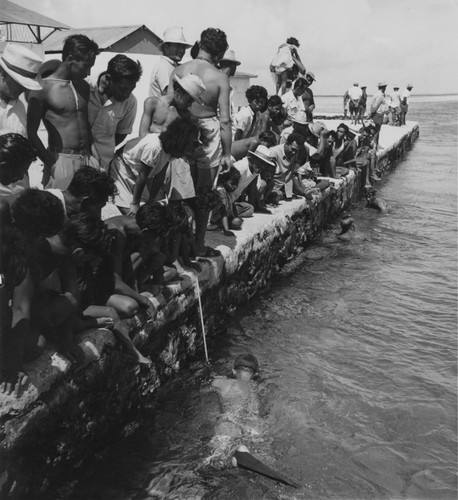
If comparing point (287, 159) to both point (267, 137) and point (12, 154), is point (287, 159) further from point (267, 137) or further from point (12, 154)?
point (12, 154)

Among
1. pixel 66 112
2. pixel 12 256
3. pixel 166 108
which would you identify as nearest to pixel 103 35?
pixel 166 108

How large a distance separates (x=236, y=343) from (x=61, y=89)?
2803mm

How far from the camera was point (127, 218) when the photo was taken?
383 cm

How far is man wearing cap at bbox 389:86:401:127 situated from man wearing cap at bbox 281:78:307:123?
705 inches

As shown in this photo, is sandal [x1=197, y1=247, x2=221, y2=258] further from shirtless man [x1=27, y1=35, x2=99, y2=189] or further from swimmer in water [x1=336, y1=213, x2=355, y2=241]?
swimmer in water [x1=336, y1=213, x2=355, y2=241]

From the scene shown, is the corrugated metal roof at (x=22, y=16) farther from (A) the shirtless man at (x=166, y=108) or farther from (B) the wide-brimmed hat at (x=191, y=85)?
(B) the wide-brimmed hat at (x=191, y=85)

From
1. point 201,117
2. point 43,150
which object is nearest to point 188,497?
point 43,150

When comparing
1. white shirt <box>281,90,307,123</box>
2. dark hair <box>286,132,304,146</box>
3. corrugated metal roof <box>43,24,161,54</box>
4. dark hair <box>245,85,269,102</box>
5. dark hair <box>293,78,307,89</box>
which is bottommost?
dark hair <box>286,132,304,146</box>

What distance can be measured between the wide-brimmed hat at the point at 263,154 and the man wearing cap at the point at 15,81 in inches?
145

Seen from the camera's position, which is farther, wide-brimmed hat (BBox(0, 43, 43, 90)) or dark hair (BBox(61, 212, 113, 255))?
wide-brimmed hat (BBox(0, 43, 43, 90))

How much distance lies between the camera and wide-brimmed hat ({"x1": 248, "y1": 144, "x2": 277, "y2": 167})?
695 centimetres

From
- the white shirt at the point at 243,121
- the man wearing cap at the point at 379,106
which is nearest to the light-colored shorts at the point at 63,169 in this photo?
the white shirt at the point at 243,121

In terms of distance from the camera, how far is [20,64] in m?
3.44

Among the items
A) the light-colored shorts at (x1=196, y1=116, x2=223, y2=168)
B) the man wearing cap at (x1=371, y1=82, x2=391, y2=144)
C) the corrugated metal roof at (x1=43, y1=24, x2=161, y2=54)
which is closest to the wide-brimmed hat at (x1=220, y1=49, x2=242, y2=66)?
the light-colored shorts at (x1=196, y1=116, x2=223, y2=168)
